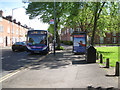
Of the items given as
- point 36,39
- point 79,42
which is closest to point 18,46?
point 36,39

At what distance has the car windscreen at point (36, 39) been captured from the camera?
17406mm

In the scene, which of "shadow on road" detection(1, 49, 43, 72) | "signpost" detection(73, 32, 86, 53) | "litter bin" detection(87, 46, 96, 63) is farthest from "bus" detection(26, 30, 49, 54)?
"litter bin" detection(87, 46, 96, 63)

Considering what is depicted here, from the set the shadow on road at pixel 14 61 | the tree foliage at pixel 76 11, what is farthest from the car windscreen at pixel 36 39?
the tree foliage at pixel 76 11

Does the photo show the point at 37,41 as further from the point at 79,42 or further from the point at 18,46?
the point at 18,46

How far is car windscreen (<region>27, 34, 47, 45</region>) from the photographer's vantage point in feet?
57.1

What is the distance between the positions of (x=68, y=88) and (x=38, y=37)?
12766 millimetres

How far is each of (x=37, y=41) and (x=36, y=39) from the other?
268 millimetres

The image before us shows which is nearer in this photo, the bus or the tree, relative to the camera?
the bus

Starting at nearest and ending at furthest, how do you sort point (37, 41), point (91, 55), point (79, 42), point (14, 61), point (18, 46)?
point (91, 55), point (14, 61), point (37, 41), point (79, 42), point (18, 46)

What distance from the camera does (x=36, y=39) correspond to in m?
17.5

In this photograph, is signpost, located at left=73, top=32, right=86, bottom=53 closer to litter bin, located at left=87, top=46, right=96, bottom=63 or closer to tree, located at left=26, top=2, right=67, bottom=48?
tree, located at left=26, top=2, right=67, bottom=48

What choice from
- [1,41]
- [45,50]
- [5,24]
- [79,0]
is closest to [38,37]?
[45,50]

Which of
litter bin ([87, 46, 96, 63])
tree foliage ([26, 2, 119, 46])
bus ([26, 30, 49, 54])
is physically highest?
tree foliage ([26, 2, 119, 46])

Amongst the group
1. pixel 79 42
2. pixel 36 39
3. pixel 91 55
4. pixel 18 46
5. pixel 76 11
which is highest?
pixel 76 11
